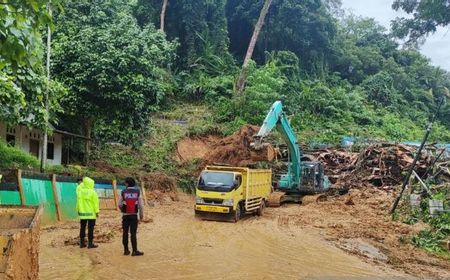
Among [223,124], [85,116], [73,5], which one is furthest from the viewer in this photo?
[223,124]

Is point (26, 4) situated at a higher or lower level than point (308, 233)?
higher

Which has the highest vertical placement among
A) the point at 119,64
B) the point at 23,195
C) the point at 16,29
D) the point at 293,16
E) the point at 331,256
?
the point at 293,16

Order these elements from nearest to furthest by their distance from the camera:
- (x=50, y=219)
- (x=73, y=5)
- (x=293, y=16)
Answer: (x=50, y=219)
(x=73, y=5)
(x=293, y=16)

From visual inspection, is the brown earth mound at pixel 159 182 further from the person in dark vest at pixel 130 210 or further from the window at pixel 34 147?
the person in dark vest at pixel 130 210

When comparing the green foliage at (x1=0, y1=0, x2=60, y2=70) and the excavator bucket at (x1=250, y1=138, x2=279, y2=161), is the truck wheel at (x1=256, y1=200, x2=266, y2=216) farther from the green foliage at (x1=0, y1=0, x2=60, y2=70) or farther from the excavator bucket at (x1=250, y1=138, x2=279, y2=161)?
the green foliage at (x1=0, y1=0, x2=60, y2=70)

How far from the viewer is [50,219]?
15.2m

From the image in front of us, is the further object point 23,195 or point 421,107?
point 421,107

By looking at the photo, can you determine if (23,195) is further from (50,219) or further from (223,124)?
(223,124)

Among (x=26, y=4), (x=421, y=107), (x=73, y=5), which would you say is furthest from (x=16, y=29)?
(x=421, y=107)

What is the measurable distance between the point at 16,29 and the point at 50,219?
34.3 ft

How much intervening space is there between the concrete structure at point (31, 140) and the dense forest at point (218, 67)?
136 centimetres

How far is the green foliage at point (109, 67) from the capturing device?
21891mm

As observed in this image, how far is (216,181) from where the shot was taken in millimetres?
18609

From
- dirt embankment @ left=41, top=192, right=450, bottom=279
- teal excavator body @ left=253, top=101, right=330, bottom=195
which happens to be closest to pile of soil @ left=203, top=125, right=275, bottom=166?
teal excavator body @ left=253, top=101, right=330, bottom=195
